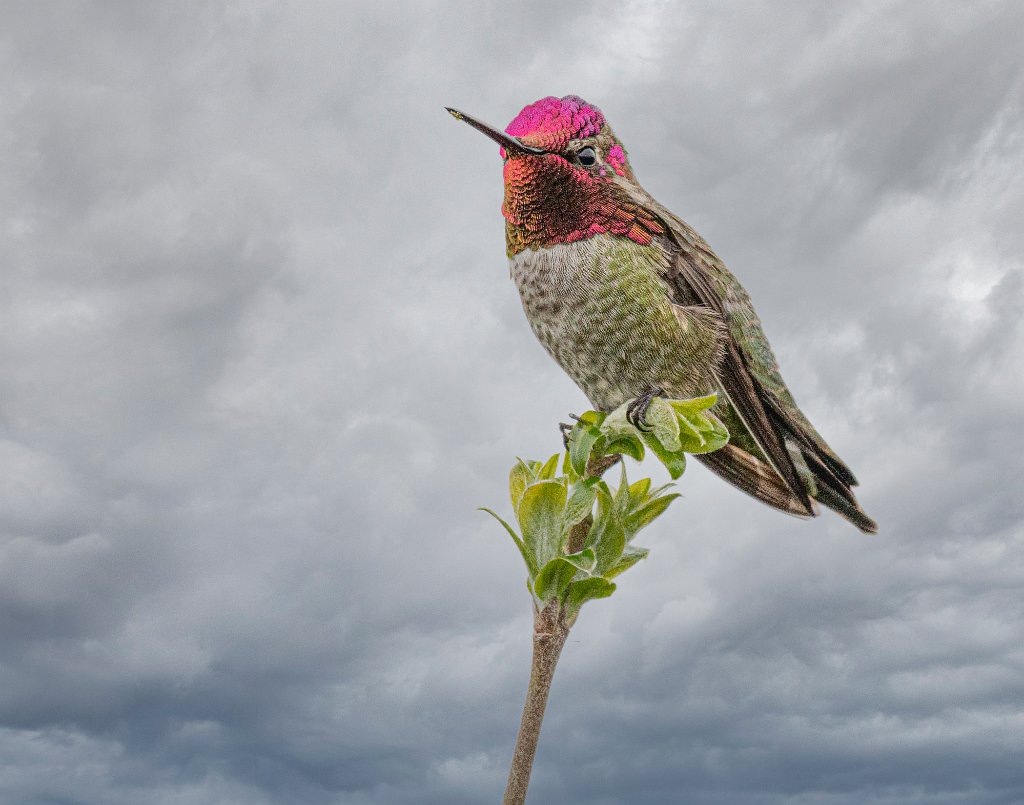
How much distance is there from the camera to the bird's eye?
14.7ft

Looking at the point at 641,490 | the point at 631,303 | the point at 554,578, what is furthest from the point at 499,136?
the point at 554,578

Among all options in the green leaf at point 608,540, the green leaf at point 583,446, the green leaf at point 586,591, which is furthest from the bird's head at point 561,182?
the green leaf at point 586,591

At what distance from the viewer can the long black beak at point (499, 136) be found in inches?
168

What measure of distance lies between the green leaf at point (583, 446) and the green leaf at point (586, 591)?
1.59 feet

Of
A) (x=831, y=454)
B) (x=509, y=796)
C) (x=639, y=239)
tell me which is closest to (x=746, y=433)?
(x=831, y=454)

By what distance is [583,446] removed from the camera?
4191mm

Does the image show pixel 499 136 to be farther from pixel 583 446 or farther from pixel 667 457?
pixel 667 457

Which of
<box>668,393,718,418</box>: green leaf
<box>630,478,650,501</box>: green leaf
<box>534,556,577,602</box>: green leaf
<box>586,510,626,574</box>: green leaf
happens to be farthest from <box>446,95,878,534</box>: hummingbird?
<box>534,556,577,602</box>: green leaf

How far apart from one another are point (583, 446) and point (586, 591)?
640 mm

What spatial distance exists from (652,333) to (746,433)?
756mm

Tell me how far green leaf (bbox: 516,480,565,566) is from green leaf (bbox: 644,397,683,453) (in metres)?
0.49

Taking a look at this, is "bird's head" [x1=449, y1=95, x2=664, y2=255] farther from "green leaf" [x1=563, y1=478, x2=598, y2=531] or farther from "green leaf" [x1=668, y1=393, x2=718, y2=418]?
"green leaf" [x1=563, y1=478, x2=598, y2=531]

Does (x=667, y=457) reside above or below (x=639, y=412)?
below

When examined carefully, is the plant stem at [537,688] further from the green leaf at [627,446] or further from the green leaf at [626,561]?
the green leaf at [627,446]
